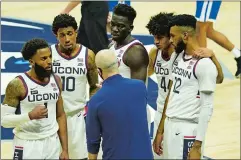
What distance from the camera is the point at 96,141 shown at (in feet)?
19.4

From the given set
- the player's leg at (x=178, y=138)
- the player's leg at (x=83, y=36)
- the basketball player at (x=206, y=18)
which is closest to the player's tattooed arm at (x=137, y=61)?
the player's leg at (x=178, y=138)

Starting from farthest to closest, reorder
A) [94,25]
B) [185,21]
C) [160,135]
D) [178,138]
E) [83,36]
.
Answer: [83,36], [94,25], [160,135], [178,138], [185,21]

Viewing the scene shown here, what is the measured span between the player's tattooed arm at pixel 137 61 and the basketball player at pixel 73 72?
0.55 meters

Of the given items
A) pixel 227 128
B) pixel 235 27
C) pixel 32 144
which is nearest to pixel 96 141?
pixel 32 144

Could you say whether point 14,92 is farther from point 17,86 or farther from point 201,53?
point 201,53

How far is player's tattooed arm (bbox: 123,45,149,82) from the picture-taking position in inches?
274

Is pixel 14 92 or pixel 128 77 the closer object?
pixel 14 92

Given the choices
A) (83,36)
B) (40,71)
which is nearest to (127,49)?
(40,71)

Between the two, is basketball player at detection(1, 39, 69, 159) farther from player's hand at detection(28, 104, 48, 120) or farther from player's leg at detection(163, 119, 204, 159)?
player's leg at detection(163, 119, 204, 159)

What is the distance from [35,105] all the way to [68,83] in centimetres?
69

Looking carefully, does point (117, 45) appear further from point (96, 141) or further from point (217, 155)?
point (217, 155)

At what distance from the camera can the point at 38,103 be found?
6777 mm

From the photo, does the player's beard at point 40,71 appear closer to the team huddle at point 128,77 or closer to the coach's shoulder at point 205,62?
the team huddle at point 128,77

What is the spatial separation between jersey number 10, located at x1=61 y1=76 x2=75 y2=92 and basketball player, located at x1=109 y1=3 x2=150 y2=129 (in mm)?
581
